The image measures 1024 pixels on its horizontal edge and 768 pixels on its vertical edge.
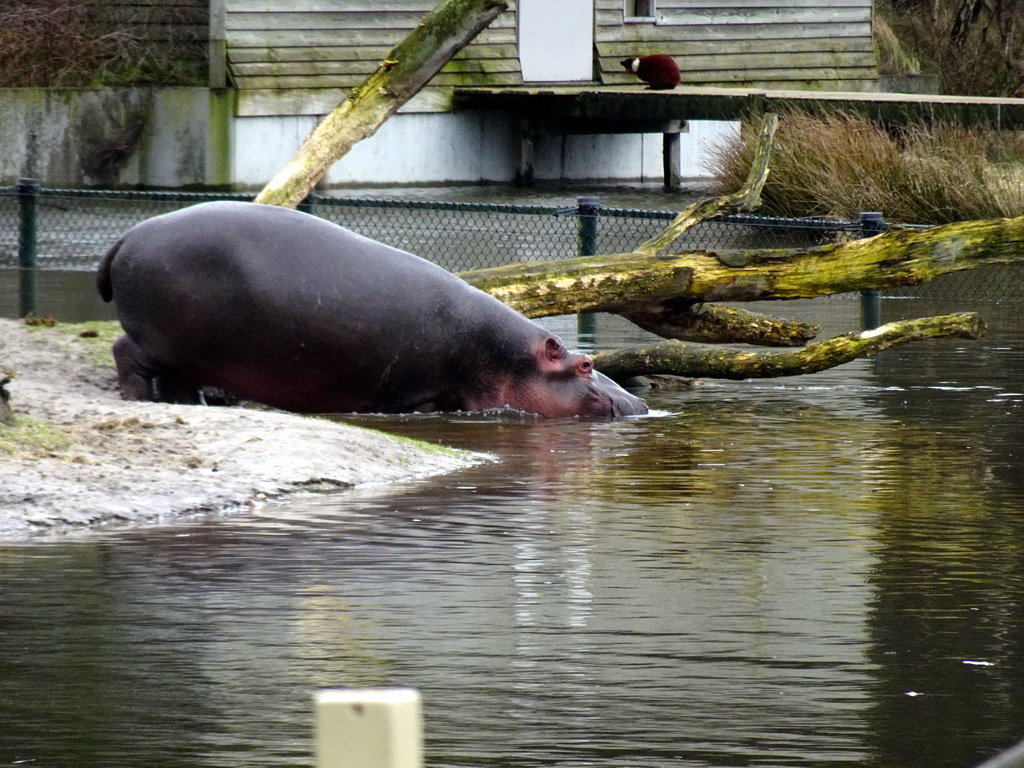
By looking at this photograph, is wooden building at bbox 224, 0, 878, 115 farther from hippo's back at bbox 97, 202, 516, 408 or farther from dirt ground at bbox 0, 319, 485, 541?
dirt ground at bbox 0, 319, 485, 541

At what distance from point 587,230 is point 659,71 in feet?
43.3

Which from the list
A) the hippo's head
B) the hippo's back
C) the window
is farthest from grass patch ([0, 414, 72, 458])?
the window

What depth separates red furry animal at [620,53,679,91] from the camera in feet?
82.8

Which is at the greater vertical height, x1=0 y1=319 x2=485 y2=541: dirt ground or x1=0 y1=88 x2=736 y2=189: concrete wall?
x1=0 y1=88 x2=736 y2=189: concrete wall

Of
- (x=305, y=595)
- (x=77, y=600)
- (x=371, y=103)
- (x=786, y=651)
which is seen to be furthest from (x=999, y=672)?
(x=371, y=103)

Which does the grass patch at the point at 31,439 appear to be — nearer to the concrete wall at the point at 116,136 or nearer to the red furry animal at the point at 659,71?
the concrete wall at the point at 116,136

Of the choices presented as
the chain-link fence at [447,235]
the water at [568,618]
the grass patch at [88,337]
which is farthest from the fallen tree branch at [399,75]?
the water at [568,618]

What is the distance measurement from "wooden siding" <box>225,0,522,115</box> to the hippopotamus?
14.6 m

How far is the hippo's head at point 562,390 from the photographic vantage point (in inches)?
335

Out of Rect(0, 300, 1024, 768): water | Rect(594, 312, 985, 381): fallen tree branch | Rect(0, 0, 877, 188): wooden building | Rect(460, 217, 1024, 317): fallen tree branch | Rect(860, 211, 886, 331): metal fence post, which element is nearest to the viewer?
Rect(0, 300, 1024, 768): water

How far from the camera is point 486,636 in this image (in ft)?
14.1

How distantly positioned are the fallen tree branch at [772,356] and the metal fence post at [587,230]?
2.73 m

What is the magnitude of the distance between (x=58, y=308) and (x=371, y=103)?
286 cm

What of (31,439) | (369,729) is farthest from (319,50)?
(369,729)
